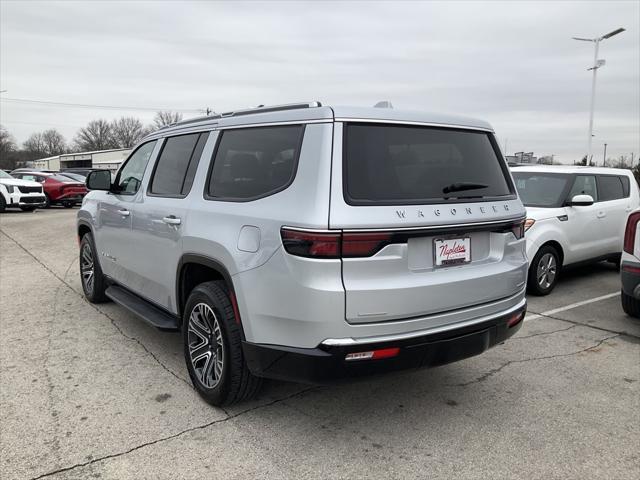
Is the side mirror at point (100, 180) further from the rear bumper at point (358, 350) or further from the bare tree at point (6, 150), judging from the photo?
the bare tree at point (6, 150)

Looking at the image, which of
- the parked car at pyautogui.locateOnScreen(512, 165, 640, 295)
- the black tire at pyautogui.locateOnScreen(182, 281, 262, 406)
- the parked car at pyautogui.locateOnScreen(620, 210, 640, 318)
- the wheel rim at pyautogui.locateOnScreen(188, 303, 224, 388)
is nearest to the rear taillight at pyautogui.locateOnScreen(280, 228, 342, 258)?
the black tire at pyautogui.locateOnScreen(182, 281, 262, 406)

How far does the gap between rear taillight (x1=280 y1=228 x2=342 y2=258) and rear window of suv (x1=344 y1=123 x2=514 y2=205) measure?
229 mm

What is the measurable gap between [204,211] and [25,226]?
13435mm

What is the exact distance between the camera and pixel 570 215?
22.9 ft

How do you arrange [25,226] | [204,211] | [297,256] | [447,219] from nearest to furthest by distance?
1. [297,256]
2. [447,219]
3. [204,211]
4. [25,226]

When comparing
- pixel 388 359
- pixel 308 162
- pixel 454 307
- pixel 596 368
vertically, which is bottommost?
pixel 596 368

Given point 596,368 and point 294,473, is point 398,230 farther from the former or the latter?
point 596,368

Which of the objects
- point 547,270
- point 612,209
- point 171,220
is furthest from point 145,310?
point 612,209

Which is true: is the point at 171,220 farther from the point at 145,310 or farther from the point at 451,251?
the point at 451,251

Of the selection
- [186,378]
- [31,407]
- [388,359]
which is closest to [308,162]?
[388,359]

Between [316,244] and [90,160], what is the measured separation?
90.3m

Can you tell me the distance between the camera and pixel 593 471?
9.06ft

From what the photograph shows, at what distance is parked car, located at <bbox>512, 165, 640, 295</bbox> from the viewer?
21.7 feet

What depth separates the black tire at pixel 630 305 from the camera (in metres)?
5.47
